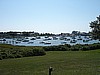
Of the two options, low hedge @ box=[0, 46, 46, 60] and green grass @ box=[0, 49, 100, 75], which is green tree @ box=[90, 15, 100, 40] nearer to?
low hedge @ box=[0, 46, 46, 60]

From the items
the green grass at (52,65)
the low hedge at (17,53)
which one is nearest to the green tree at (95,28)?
the low hedge at (17,53)

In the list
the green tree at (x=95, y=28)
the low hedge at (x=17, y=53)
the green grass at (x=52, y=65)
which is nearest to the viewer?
the green grass at (x=52, y=65)

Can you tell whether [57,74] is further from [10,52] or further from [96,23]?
[96,23]

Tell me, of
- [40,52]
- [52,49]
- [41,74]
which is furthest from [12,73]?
[52,49]

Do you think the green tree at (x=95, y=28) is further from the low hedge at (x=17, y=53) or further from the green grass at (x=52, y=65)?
the green grass at (x=52, y=65)

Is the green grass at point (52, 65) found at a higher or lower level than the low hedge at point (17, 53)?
lower

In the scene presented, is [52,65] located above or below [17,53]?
below

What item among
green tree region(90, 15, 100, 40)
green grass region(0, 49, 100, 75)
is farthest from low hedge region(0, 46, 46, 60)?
green tree region(90, 15, 100, 40)

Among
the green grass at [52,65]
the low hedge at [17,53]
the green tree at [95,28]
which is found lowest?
the green grass at [52,65]

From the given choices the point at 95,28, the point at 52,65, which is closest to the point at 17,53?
the point at 52,65

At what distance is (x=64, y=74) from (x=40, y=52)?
23.4 m

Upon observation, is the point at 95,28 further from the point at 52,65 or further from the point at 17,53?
the point at 52,65

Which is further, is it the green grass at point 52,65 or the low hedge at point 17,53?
the low hedge at point 17,53

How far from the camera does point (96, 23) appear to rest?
56.5 metres
